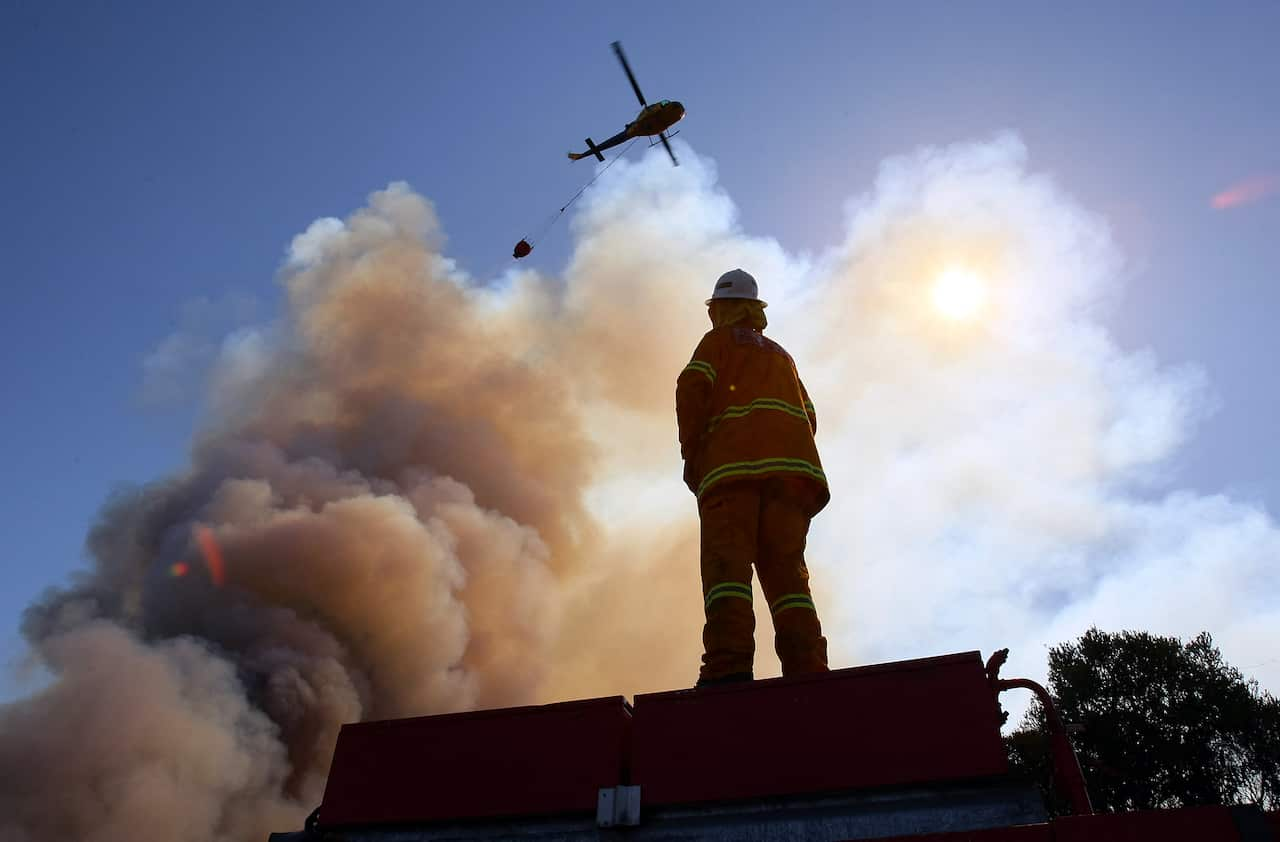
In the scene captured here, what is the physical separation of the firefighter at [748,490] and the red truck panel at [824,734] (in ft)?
3.05

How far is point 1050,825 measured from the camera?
2131mm

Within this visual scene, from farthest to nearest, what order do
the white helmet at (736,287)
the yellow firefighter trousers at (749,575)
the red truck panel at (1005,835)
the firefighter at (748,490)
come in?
the white helmet at (736,287) < the firefighter at (748,490) < the yellow firefighter trousers at (749,575) < the red truck panel at (1005,835)

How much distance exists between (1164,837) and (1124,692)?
22.7 m

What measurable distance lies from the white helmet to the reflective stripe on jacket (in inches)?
19.4

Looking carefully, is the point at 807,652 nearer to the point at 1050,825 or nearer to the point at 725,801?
the point at 725,801

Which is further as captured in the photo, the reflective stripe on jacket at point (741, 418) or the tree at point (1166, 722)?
the tree at point (1166, 722)

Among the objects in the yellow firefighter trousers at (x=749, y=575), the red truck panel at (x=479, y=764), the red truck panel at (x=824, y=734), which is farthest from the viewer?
the yellow firefighter trousers at (x=749, y=575)

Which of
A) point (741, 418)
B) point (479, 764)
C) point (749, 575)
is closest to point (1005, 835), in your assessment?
point (479, 764)

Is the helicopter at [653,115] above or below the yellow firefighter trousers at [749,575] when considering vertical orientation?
above

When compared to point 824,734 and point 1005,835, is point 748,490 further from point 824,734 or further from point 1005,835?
point 1005,835

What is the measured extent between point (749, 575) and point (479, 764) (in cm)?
172

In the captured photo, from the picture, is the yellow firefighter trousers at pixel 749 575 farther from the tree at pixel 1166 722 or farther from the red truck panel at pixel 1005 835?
the tree at pixel 1166 722

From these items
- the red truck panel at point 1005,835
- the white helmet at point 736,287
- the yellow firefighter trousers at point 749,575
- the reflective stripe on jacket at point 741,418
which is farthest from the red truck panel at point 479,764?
the white helmet at point 736,287

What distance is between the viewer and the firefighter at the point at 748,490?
4.39 metres
